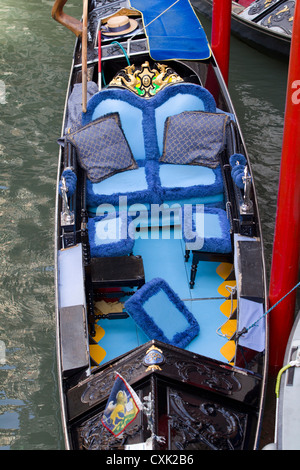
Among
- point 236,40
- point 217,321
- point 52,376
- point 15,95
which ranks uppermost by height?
point 236,40

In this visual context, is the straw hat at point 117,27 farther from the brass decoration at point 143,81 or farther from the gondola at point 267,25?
the gondola at point 267,25

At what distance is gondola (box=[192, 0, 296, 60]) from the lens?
6.54 m

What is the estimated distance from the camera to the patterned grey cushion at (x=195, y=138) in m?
3.87

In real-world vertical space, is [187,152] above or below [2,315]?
above

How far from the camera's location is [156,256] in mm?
3629

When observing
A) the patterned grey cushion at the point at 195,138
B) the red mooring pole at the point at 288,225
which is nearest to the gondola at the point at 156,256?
the patterned grey cushion at the point at 195,138

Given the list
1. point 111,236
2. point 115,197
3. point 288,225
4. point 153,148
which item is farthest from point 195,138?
point 288,225

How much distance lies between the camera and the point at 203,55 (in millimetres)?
4605

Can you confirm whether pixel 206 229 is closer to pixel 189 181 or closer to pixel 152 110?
pixel 189 181

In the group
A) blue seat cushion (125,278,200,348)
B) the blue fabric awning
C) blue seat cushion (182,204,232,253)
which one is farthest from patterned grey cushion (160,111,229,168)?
blue seat cushion (125,278,200,348)

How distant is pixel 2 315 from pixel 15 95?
3068 millimetres
